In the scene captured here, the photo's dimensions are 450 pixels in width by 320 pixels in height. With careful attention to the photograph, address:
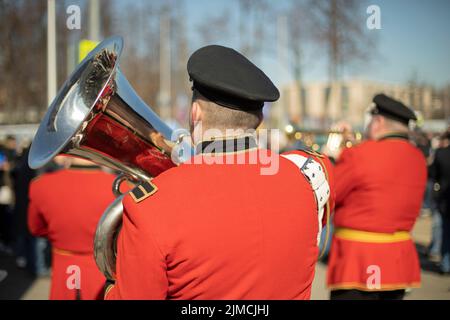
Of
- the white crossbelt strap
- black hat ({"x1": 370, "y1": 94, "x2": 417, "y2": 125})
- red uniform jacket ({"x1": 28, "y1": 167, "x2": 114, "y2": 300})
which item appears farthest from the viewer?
black hat ({"x1": 370, "y1": 94, "x2": 417, "y2": 125})

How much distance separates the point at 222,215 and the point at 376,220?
6.81 ft

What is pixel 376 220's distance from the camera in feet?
10.8

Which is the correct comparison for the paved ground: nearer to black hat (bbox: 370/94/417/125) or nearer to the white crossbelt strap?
black hat (bbox: 370/94/417/125)

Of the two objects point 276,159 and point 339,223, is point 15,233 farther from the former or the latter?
point 276,159

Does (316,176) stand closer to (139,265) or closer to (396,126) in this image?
(139,265)

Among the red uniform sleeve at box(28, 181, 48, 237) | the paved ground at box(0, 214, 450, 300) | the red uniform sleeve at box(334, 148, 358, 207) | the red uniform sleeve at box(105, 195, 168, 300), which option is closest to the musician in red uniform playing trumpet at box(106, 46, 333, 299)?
the red uniform sleeve at box(105, 195, 168, 300)

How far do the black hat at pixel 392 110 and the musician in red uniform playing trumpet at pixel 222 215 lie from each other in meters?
2.10

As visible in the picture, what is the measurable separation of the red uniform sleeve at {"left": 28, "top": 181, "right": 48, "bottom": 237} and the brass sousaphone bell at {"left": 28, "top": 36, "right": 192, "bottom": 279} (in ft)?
4.65

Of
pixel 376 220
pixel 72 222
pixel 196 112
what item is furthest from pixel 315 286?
pixel 196 112

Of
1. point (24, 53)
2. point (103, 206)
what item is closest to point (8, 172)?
point (103, 206)

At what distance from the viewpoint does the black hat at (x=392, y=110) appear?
355 centimetres

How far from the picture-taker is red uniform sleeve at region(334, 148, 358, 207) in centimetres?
334

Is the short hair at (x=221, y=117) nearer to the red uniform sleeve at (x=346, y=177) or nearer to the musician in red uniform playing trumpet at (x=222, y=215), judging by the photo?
the musician in red uniform playing trumpet at (x=222, y=215)

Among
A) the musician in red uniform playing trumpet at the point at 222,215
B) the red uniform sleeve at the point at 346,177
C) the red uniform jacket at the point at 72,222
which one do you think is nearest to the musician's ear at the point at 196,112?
the musician in red uniform playing trumpet at the point at 222,215
